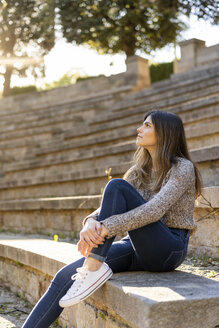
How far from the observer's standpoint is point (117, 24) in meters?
16.6

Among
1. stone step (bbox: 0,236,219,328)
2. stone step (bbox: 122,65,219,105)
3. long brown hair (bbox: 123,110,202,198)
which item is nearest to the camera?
stone step (bbox: 0,236,219,328)

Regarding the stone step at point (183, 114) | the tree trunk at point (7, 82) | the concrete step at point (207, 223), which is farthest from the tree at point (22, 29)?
the concrete step at point (207, 223)

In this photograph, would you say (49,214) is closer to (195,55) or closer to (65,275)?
(65,275)

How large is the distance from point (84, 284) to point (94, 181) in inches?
135

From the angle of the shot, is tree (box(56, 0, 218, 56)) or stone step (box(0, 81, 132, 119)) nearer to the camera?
stone step (box(0, 81, 132, 119))

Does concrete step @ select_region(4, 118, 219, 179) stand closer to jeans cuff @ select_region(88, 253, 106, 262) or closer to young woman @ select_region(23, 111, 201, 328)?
young woman @ select_region(23, 111, 201, 328)

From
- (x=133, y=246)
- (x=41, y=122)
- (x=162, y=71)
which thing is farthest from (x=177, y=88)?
(x=133, y=246)

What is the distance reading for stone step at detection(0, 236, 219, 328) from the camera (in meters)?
1.82

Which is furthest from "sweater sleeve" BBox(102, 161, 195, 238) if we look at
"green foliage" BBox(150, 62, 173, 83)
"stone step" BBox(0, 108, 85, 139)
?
"green foliage" BBox(150, 62, 173, 83)

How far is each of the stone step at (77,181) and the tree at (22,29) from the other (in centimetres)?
1184

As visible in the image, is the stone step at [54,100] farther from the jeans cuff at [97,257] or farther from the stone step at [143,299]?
the jeans cuff at [97,257]

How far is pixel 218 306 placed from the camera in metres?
1.90

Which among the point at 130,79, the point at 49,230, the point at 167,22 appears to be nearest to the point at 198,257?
the point at 49,230

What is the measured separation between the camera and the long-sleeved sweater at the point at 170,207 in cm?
235
